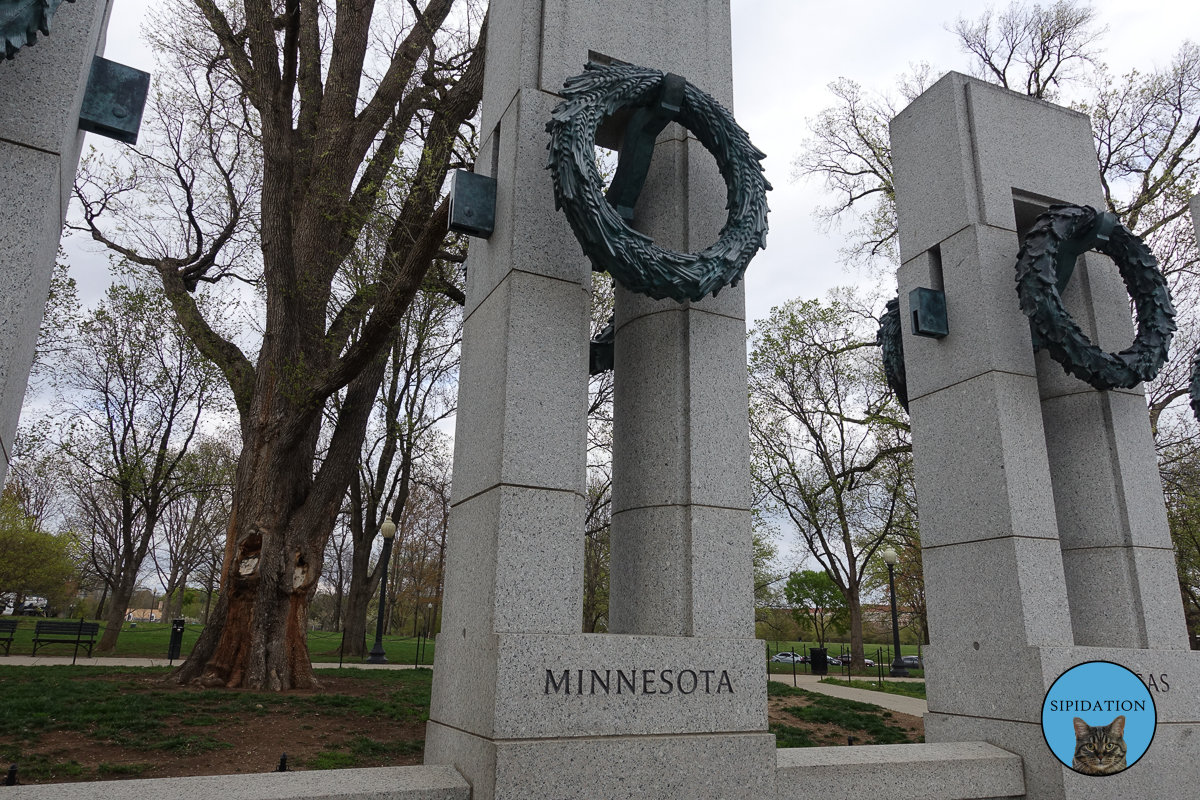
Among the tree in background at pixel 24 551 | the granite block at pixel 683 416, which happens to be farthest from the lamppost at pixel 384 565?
the tree in background at pixel 24 551

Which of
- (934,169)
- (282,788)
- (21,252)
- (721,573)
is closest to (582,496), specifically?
(721,573)

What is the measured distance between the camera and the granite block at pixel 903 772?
475 cm

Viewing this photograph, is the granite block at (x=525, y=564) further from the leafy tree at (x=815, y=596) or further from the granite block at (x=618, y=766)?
the leafy tree at (x=815, y=596)

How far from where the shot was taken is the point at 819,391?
2522cm

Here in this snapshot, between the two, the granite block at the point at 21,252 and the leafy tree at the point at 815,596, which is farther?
the leafy tree at the point at 815,596

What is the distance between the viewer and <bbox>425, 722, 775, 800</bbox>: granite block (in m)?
3.88

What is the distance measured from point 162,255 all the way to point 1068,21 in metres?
21.7

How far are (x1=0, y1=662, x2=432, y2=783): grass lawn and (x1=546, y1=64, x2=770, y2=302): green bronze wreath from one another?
593 cm

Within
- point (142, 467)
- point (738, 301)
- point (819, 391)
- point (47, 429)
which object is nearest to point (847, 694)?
point (819, 391)

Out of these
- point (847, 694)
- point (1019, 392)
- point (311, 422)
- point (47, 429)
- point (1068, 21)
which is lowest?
point (847, 694)

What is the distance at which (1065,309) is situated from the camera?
6.59 m

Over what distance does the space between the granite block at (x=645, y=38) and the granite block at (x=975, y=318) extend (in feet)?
8.89

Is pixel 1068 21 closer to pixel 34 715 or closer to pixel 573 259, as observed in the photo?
A: pixel 573 259

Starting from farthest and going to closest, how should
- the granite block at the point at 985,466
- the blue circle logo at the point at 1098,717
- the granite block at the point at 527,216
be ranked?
the granite block at the point at 985,466
the granite block at the point at 527,216
the blue circle logo at the point at 1098,717
